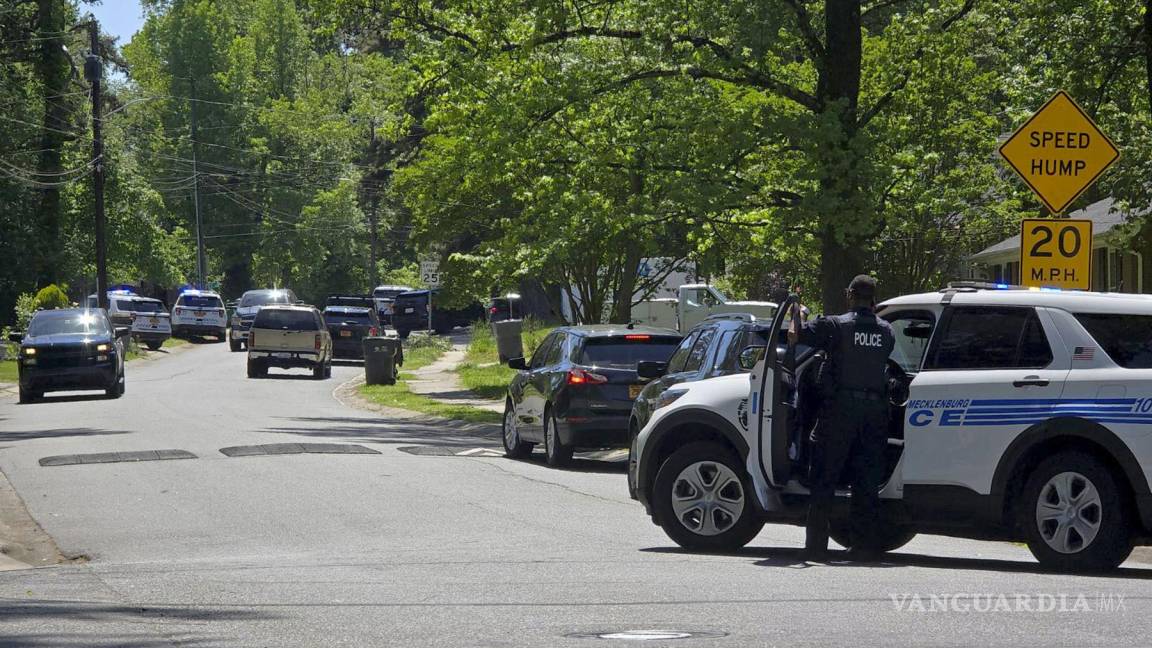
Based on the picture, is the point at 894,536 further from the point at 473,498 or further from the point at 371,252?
the point at 371,252

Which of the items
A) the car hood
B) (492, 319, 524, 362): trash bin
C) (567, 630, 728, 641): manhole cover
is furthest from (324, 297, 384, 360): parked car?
(567, 630, 728, 641): manhole cover

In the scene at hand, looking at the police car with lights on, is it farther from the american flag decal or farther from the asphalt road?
the asphalt road

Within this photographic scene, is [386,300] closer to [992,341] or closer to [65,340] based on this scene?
[65,340]

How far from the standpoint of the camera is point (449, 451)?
783 inches

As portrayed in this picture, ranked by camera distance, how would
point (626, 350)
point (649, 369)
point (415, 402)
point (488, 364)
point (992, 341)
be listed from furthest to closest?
point (488, 364)
point (415, 402)
point (626, 350)
point (649, 369)
point (992, 341)

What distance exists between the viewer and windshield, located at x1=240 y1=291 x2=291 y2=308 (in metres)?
52.1

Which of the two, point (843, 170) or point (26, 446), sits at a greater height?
point (843, 170)

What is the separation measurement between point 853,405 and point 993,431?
862 millimetres

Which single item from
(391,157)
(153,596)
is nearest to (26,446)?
(153,596)

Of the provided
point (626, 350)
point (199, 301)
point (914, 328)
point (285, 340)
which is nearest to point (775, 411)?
point (914, 328)

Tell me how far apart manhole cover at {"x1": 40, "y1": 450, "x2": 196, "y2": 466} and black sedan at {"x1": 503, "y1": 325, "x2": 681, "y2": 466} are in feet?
13.9

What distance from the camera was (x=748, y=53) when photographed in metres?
21.6

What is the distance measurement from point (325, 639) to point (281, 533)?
5.48 metres

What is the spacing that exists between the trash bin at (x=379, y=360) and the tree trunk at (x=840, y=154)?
15120mm
